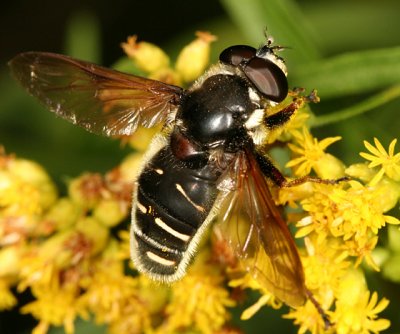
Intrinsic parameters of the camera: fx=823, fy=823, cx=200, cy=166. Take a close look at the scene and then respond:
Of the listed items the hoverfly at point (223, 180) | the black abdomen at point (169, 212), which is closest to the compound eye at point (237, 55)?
the hoverfly at point (223, 180)

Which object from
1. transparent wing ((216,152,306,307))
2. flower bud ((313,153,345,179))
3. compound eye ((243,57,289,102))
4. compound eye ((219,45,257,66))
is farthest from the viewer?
flower bud ((313,153,345,179))

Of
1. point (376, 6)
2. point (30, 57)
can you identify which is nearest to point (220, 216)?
point (30, 57)

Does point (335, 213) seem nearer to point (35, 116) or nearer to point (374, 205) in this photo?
point (374, 205)

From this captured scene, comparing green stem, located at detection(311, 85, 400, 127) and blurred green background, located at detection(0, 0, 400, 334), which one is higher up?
green stem, located at detection(311, 85, 400, 127)

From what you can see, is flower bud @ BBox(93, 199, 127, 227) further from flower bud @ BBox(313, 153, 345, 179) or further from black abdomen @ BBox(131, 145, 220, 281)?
flower bud @ BBox(313, 153, 345, 179)

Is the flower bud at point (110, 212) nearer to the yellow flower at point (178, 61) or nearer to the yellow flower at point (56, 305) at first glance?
the yellow flower at point (56, 305)

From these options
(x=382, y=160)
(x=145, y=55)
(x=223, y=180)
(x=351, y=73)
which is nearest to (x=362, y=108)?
(x=351, y=73)

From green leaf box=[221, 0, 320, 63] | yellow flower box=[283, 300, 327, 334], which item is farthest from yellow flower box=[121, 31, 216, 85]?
yellow flower box=[283, 300, 327, 334]

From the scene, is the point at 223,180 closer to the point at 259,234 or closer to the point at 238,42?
the point at 259,234
